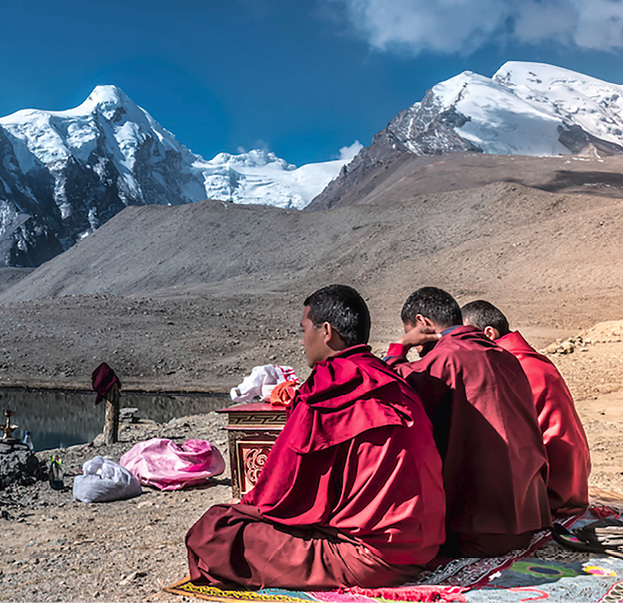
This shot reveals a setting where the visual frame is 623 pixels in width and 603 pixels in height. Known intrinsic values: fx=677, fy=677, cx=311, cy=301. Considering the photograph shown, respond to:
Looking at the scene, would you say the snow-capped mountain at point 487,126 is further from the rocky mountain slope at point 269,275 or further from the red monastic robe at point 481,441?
the red monastic robe at point 481,441

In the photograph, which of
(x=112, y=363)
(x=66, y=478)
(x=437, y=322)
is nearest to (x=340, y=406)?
(x=437, y=322)

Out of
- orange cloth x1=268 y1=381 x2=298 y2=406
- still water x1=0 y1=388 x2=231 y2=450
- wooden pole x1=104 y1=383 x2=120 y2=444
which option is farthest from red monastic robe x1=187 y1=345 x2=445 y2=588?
still water x1=0 y1=388 x2=231 y2=450

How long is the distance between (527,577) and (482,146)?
10693 cm

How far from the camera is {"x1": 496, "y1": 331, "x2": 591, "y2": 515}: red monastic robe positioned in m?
3.87

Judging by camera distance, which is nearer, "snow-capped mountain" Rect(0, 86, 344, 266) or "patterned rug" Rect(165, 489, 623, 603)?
"patterned rug" Rect(165, 489, 623, 603)

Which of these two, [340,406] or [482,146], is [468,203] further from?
[482,146]

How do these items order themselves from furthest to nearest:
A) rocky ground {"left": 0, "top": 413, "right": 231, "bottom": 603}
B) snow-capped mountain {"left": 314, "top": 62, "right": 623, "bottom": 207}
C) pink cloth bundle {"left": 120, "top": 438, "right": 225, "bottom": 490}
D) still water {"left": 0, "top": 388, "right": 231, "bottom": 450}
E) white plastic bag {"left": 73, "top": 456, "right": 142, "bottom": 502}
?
snow-capped mountain {"left": 314, "top": 62, "right": 623, "bottom": 207}, still water {"left": 0, "top": 388, "right": 231, "bottom": 450}, pink cloth bundle {"left": 120, "top": 438, "right": 225, "bottom": 490}, white plastic bag {"left": 73, "top": 456, "right": 142, "bottom": 502}, rocky ground {"left": 0, "top": 413, "right": 231, "bottom": 603}

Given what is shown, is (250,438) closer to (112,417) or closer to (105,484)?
(105,484)

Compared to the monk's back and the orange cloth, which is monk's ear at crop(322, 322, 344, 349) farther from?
the orange cloth

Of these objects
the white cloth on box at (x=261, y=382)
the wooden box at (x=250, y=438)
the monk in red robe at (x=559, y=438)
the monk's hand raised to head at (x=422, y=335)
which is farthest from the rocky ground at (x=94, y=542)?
the monk in red robe at (x=559, y=438)

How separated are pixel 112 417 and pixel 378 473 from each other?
25.5ft

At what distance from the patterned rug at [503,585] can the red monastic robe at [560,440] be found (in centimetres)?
69

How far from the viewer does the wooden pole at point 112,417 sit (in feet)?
31.9

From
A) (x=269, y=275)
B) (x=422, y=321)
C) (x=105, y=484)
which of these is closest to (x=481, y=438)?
(x=422, y=321)
